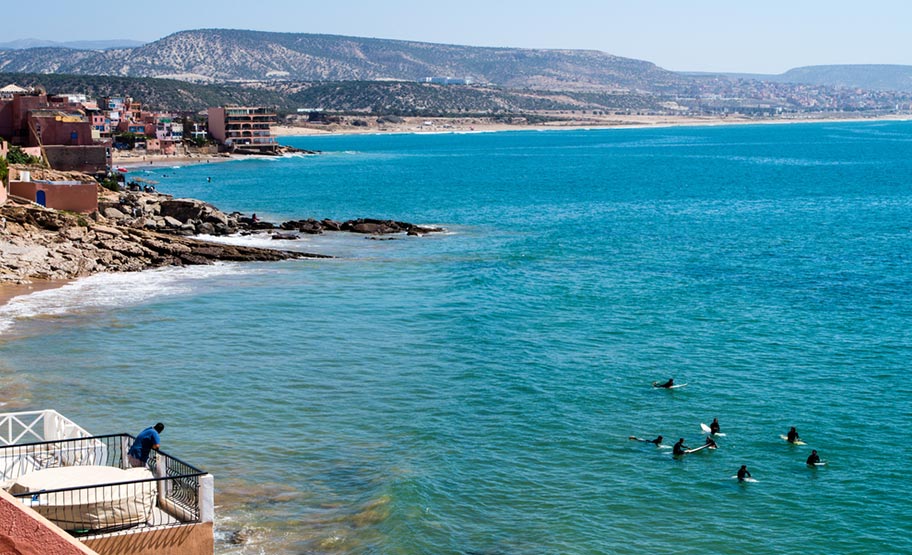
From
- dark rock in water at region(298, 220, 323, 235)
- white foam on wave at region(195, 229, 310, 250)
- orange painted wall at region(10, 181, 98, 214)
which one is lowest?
white foam on wave at region(195, 229, 310, 250)

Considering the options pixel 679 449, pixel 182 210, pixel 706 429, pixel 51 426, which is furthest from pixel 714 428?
pixel 182 210

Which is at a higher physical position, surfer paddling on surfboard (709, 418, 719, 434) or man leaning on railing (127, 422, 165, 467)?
man leaning on railing (127, 422, 165, 467)

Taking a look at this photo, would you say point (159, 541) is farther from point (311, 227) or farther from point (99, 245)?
point (311, 227)

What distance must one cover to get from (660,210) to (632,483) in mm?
59406

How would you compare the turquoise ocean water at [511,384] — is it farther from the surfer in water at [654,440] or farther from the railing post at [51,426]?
the railing post at [51,426]

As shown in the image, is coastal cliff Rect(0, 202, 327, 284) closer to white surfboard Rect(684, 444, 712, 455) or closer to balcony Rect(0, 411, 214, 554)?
white surfboard Rect(684, 444, 712, 455)

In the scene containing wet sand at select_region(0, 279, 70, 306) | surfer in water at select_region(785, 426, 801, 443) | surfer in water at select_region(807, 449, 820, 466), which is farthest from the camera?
wet sand at select_region(0, 279, 70, 306)

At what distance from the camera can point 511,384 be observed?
2850 centimetres

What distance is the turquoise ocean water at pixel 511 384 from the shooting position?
1973cm

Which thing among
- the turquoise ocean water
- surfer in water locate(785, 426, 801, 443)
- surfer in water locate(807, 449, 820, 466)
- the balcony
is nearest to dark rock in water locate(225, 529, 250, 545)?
the turquoise ocean water

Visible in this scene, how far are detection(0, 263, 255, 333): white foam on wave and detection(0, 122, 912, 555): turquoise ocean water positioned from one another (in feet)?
0.66

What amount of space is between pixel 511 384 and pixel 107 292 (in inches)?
772

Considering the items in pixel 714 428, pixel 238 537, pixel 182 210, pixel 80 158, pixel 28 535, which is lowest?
pixel 238 537

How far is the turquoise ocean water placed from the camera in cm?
1973
